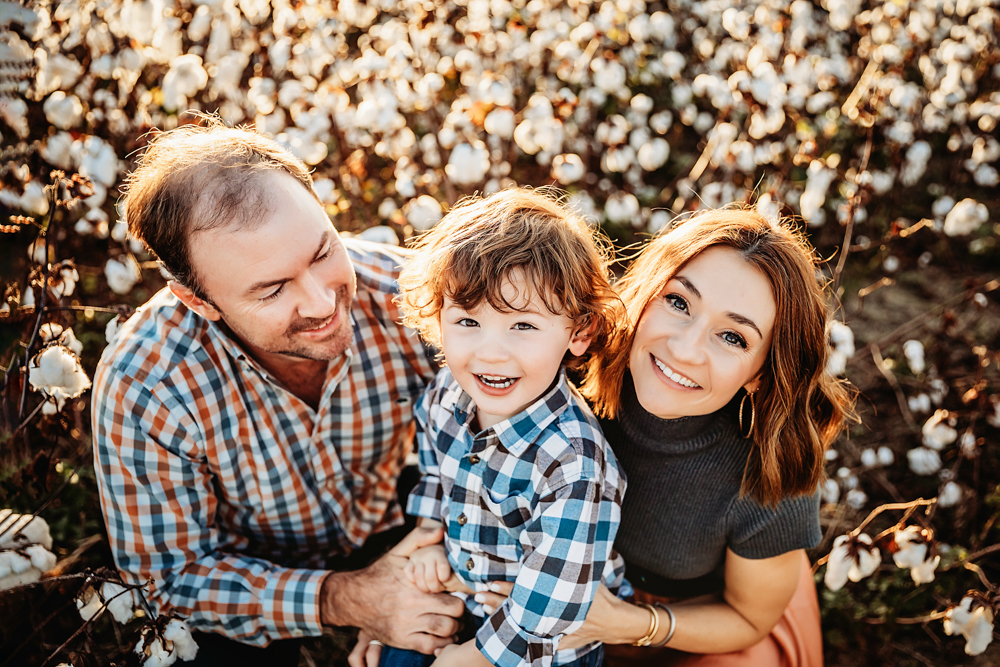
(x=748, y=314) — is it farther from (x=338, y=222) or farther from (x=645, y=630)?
(x=338, y=222)

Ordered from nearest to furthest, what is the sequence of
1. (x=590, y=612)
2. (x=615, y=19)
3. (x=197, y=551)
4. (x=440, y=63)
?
(x=590, y=612), (x=197, y=551), (x=440, y=63), (x=615, y=19)

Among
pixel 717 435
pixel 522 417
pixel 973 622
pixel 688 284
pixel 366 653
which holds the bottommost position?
pixel 366 653

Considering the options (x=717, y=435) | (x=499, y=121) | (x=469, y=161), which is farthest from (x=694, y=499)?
(x=499, y=121)

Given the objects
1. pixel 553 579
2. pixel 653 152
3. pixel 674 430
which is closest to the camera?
pixel 553 579

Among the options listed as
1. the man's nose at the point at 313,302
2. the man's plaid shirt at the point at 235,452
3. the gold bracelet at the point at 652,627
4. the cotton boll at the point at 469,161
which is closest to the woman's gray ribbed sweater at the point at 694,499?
the gold bracelet at the point at 652,627

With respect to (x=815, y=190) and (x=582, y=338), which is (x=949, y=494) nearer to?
(x=815, y=190)

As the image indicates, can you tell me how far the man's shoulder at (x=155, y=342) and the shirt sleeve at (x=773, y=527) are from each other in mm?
1528

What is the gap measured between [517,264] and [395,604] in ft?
3.32

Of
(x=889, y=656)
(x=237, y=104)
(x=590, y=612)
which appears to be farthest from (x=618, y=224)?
(x=590, y=612)

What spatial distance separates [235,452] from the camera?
195 centimetres

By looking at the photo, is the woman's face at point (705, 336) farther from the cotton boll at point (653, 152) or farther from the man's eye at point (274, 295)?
the cotton boll at point (653, 152)

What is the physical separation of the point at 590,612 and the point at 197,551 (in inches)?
44.8

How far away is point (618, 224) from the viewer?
4234 mm

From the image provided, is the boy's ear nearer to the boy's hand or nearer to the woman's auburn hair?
the woman's auburn hair
